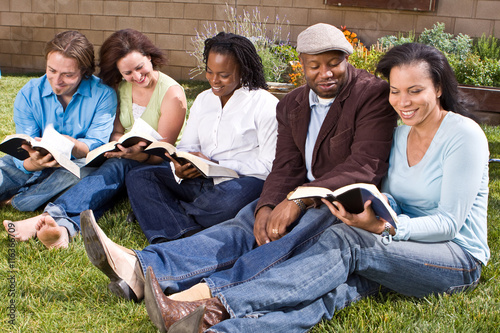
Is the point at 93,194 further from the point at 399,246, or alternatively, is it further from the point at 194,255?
the point at 399,246

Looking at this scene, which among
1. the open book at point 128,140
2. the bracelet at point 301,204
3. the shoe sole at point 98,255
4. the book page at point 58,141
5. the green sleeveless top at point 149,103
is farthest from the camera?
the green sleeveless top at point 149,103

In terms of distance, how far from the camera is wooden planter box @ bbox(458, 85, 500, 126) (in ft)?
24.1

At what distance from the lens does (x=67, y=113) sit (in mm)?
4070

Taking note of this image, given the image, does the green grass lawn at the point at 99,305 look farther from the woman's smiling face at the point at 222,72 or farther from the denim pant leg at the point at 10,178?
the woman's smiling face at the point at 222,72

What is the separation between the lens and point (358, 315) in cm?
253

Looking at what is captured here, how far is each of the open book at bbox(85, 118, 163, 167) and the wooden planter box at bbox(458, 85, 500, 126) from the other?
16.7ft

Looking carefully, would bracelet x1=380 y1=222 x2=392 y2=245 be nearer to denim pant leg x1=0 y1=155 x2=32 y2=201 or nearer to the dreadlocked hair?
the dreadlocked hair

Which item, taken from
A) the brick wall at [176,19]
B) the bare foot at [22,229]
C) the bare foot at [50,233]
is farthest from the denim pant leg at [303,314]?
the brick wall at [176,19]

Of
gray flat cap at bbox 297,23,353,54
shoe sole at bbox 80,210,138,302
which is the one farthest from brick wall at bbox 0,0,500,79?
shoe sole at bbox 80,210,138,302

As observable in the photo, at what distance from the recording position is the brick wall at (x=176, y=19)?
9.03 metres

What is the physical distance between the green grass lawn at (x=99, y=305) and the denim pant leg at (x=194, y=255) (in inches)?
8.6

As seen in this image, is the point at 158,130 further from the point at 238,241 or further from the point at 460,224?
the point at 460,224

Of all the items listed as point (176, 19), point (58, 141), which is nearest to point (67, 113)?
point (58, 141)

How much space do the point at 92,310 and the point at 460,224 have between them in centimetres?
179
